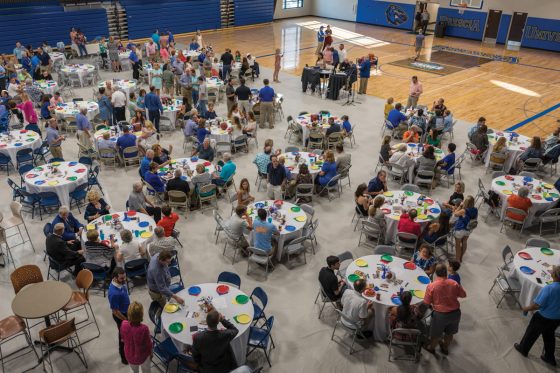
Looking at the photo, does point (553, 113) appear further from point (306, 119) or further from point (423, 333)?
point (423, 333)

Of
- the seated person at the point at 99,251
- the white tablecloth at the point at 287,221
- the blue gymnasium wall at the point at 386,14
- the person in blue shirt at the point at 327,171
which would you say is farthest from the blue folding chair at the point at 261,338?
the blue gymnasium wall at the point at 386,14

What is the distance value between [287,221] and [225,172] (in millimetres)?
2715

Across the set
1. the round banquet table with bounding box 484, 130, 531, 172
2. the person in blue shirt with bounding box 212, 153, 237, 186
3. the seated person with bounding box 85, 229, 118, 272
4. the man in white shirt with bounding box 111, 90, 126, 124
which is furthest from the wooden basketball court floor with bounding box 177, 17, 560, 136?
the seated person with bounding box 85, 229, 118, 272

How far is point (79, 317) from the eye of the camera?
831 cm

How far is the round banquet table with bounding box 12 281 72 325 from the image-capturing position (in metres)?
6.82

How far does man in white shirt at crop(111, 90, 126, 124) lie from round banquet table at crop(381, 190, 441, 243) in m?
9.92

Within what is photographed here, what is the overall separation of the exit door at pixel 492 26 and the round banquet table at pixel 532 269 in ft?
90.0

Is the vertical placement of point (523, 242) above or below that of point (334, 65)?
below

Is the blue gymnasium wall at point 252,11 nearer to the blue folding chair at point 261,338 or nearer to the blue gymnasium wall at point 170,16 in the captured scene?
the blue gymnasium wall at point 170,16

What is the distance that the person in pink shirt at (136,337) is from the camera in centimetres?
611

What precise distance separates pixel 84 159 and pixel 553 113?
18128mm

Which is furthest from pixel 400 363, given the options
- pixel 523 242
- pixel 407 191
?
pixel 523 242

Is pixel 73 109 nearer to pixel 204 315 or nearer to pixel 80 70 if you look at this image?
pixel 80 70

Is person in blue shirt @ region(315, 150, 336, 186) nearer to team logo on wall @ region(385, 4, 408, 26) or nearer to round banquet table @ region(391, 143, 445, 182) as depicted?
round banquet table @ region(391, 143, 445, 182)
